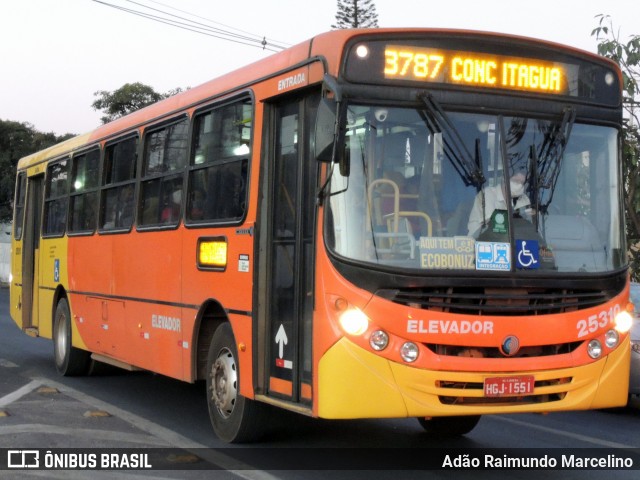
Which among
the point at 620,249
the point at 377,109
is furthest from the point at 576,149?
the point at 377,109

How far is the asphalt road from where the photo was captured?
8047mm

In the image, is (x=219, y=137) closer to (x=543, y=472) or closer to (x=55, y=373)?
(x=543, y=472)

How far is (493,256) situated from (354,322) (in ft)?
3.52

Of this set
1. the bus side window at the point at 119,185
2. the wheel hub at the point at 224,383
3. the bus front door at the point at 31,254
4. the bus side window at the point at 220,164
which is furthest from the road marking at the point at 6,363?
the wheel hub at the point at 224,383

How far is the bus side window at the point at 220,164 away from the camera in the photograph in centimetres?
890

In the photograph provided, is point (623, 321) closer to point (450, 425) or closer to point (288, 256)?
→ point (450, 425)

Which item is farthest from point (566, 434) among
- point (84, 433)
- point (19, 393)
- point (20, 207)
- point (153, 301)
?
point (20, 207)

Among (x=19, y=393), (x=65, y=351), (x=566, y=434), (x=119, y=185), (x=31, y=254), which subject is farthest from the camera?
(x=31, y=254)

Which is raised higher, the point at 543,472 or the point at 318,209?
the point at 318,209

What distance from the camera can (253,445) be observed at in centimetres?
892

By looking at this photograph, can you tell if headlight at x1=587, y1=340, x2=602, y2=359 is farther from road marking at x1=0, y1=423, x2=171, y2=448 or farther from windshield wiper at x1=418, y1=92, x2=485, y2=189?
road marking at x1=0, y1=423, x2=171, y2=448

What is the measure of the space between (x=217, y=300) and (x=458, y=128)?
2.85 meters

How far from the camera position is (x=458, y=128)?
24.5 ft

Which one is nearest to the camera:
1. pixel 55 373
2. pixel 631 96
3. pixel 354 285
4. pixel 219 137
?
pixel 354 285
